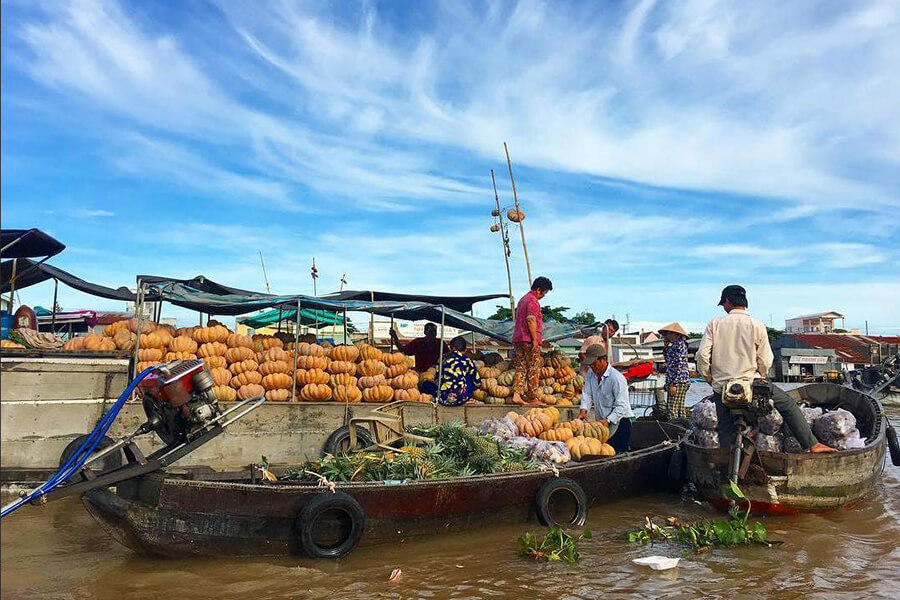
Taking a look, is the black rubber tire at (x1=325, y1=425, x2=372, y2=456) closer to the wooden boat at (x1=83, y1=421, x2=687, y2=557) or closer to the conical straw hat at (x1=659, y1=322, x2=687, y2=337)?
the wooden boat at (x1=83, y1=421, x2=687, y2=557)

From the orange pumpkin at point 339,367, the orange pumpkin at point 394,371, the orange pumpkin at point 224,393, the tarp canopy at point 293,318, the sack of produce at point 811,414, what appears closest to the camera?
the sack of produce at point 811,414

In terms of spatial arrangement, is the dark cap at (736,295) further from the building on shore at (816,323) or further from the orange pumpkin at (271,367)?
the building on shore at (816,323)

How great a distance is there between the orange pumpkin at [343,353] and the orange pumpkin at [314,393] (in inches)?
22.5

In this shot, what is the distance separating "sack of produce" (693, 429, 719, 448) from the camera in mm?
7660

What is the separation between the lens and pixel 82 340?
8656 mm

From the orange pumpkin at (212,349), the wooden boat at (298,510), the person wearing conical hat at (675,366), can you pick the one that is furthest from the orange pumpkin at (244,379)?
the person wearing conical hat at (675,366)

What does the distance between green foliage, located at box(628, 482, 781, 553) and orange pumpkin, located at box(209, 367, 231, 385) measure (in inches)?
214

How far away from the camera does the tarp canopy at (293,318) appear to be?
1407cm

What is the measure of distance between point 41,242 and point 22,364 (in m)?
2.82

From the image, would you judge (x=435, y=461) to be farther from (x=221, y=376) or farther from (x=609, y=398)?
(x=221, y=376)

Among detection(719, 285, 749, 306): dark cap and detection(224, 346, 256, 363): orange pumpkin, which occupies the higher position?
detection(719, 285, 749, 306): dark cap

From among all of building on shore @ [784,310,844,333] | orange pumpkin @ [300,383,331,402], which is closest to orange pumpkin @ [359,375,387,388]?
orange pumpkin @ [300,383,331,402]

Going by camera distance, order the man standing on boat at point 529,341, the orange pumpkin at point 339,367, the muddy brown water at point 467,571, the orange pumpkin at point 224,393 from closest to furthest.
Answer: the muddy brown water at point 467,571 < the orange pumpkin at point 224,393 < the orange pumpkin at point 339,367 < the man standing on boat at point 529,341

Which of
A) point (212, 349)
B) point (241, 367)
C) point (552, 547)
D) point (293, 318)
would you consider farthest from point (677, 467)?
point (293, 318)
